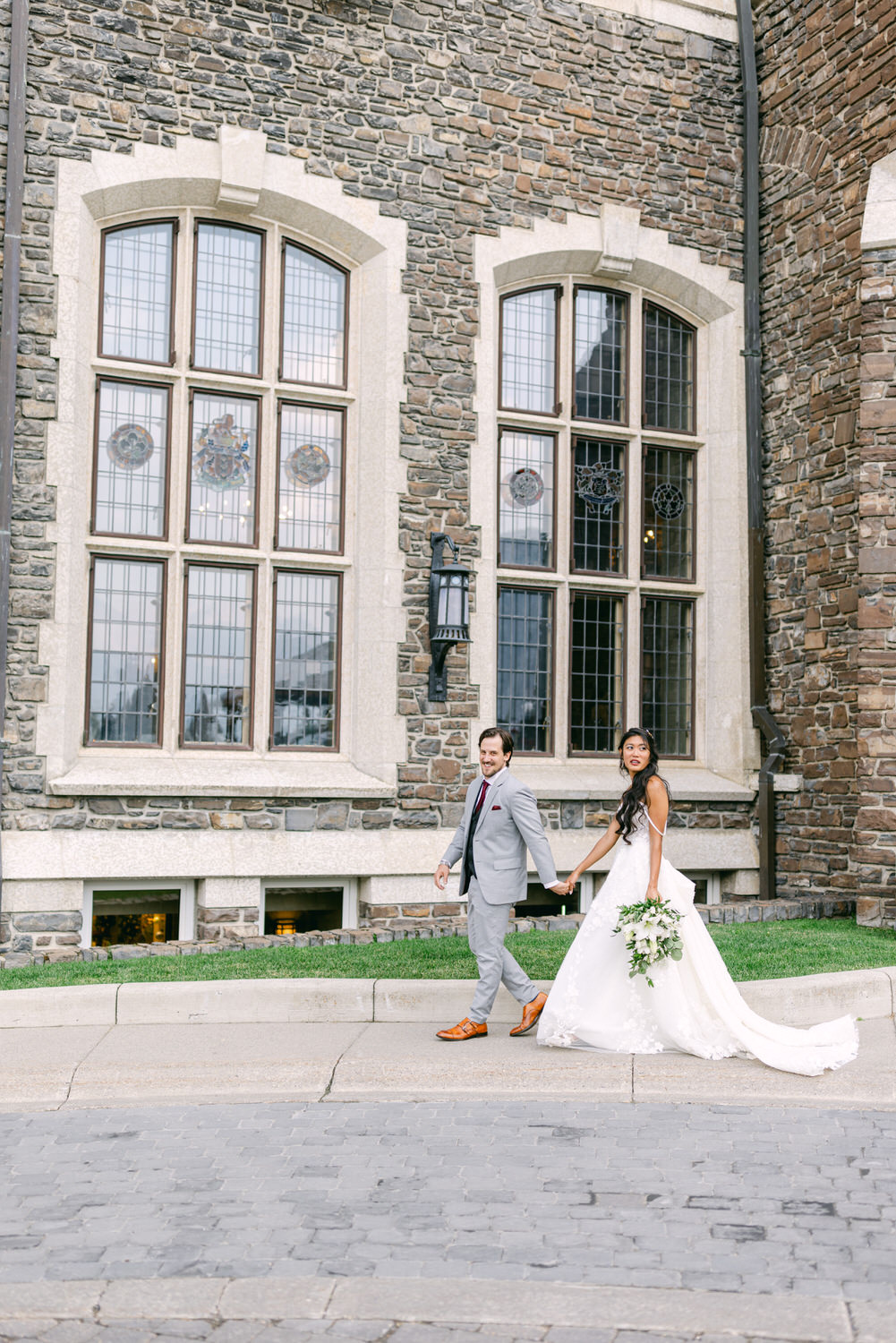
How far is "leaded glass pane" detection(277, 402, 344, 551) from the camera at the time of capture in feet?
38.5

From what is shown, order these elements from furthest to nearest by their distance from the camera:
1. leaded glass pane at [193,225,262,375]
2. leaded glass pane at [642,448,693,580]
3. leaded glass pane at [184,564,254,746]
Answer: leaded glass pane at [642,448,693,580] < leaded glass pane at [193,225,262,375] < leaded glass pane at [184,564,254,746]

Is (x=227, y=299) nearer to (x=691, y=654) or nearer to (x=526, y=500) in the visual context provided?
(x=526, y=500)

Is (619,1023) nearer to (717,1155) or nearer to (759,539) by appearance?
(717,1155)

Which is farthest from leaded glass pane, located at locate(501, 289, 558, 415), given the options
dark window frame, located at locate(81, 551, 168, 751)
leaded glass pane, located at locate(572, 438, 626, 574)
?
dark window frame, located at locate(81, 551, 168, 751)

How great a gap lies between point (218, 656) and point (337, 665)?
107 cm

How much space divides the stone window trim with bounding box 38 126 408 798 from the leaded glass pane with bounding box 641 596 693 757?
2765mm

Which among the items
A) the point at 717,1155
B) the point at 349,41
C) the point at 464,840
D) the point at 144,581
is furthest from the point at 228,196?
the point at 717,1155

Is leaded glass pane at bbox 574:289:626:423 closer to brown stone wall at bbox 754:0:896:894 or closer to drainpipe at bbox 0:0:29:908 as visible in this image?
brown stone wall at bbox 754:0:896:894

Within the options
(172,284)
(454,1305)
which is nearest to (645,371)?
(172,284)

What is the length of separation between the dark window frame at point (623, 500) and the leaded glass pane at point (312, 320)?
7.63 ft

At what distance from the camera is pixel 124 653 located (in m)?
11.1

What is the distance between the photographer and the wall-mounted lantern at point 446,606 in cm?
1135

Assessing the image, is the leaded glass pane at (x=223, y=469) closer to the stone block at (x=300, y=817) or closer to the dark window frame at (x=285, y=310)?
the dark window frame at (x=285, y=310)

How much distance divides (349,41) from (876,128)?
470 cm
